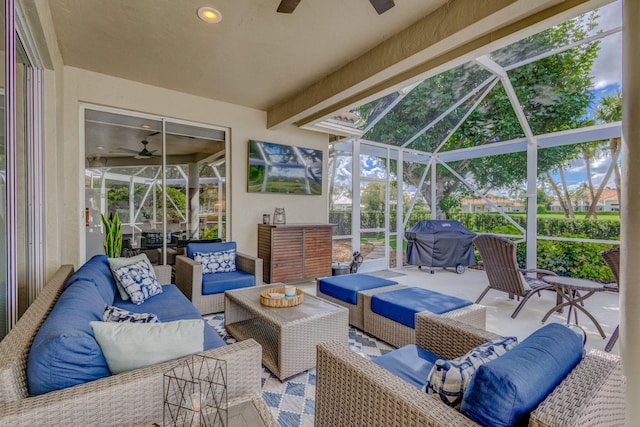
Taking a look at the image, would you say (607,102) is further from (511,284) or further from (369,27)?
(369,27)

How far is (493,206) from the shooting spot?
6.77 meters

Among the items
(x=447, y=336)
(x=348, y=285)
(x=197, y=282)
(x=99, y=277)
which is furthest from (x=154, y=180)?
(x=447, y=336)

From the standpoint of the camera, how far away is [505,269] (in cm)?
384

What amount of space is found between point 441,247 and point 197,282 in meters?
4.61

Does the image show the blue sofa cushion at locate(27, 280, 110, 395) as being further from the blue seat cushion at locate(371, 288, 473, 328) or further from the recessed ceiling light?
the recessed ceiling light

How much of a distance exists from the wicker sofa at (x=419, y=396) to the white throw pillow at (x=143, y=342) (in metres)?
0.64

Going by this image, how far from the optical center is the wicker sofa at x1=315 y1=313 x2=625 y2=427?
961 millimetres

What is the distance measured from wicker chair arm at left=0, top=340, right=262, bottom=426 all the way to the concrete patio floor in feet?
9.62

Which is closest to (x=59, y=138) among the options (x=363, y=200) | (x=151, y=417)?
→ (x=151, y=417)

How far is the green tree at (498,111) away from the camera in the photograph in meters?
4.51

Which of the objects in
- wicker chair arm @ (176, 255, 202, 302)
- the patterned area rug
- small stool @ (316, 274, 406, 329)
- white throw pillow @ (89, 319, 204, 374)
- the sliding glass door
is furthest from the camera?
the sliding glass door

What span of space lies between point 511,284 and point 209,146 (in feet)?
15.1

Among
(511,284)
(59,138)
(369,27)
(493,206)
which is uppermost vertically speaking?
(369,27)

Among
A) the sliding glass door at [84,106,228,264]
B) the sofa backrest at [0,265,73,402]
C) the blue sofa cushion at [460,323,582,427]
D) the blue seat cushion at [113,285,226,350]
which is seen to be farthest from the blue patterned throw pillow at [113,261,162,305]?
the blue sofa cushion at [460,323,582,427]
